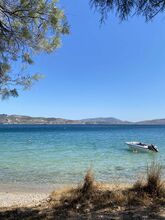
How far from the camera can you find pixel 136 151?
35.8m

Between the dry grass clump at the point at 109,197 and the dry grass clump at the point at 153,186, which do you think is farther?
the dry grass clump at the point at 153,186

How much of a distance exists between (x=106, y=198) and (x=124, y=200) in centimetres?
49

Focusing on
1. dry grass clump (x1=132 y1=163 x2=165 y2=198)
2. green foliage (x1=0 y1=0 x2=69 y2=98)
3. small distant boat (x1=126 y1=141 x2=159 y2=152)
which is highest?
green foliage (x1=0 y1=0 x2=69 y2=98)

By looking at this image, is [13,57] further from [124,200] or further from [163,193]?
[163,193]

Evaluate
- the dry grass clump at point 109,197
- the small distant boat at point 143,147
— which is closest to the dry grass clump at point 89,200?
A: the dry grass clump at point 109,197

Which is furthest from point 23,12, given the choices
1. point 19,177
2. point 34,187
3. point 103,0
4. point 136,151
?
point 136,151

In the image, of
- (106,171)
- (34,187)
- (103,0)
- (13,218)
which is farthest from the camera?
(106,171)

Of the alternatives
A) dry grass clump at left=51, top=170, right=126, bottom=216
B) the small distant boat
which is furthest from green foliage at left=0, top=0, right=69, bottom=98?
the small distant boat

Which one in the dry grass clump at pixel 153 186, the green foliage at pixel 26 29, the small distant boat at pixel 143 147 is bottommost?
the small distant boat at pixel 143 147

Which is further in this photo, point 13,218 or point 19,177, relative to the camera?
point 19,177

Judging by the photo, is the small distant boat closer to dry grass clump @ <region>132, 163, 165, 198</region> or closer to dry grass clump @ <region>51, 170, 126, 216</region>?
dry grass clump @ <region>51, 170, 126, 216</region>

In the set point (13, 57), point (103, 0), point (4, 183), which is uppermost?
point (103, 0)

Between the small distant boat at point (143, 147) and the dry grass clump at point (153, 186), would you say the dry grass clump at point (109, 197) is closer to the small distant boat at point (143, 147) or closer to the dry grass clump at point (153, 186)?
the dry grass clump at point (153, 186)

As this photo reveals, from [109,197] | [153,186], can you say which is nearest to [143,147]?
[153,186]
